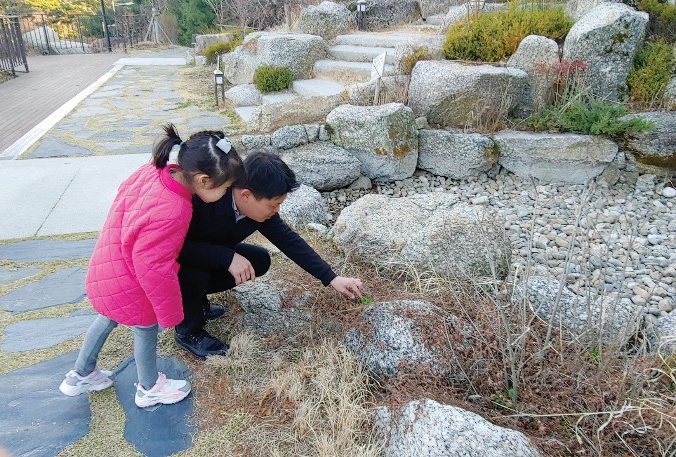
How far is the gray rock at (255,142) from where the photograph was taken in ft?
15.4

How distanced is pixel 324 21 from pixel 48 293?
6911mm

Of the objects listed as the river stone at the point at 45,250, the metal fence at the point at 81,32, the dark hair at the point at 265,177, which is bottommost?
the metal fence at the point at 81,32

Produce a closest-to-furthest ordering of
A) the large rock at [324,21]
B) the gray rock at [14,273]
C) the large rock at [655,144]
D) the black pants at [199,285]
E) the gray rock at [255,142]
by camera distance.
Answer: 1. the black pants at [199,285]
2. the gray rock at [14,273]
3. the large rock at [655,144]
4. the gray rock at [255,142]
5. the large rock at [324,21]

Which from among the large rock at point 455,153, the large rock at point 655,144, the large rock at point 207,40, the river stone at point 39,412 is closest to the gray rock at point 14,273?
the river stone at point 39,412

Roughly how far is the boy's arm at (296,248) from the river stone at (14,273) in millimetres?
1789

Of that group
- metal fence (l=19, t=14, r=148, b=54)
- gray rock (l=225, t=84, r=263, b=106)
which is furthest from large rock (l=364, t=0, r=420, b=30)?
metal fence (l=19, t=14, r=148, b=54)

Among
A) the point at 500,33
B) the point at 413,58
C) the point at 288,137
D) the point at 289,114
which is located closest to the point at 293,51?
the point at 413,58

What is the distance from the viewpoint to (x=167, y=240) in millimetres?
1841

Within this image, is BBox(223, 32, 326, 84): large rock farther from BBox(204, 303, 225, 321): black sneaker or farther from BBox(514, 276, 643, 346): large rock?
BBox(514, 276, 643, 346): large rock

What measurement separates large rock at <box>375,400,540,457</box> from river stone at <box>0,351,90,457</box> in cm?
122

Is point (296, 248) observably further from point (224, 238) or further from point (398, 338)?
point (398, 338)

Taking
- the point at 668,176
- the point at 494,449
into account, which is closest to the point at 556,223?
the point at 668,176

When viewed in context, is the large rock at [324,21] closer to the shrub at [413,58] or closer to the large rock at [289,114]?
the shrub at [413,58]

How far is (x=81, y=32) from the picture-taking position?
19.9 metres
